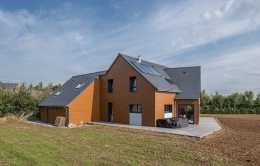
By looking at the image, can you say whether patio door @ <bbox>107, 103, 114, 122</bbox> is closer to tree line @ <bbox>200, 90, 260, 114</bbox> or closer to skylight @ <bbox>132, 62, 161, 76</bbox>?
skylight @ <bbox>132, 62, 161, 76</bbox>

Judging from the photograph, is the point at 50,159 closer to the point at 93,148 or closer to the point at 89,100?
the point at 93,148

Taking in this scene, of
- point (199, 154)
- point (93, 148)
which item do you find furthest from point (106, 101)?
point (199, 154)

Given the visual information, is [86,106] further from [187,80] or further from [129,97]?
[187,80]

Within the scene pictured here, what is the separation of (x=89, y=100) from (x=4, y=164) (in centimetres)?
1568

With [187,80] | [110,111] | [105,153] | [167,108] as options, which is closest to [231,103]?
[187,80]

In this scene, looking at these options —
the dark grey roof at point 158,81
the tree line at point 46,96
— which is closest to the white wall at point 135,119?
the dark grey roof at point 158,81

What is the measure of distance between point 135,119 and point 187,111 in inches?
198

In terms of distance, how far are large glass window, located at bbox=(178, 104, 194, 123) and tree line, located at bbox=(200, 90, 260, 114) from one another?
72.9 feet

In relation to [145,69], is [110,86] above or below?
below

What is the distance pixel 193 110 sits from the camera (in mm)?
21922

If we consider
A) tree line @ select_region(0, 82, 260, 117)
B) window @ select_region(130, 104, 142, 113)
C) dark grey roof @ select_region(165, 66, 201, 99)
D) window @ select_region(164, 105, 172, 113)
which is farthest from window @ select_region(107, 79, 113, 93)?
tree line @ select_region(0, 82, 260, 117)

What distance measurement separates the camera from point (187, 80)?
2411 centimetres

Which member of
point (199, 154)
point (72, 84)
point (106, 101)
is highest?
point (72, 84)

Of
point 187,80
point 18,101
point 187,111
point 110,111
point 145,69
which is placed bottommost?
point 110,111
